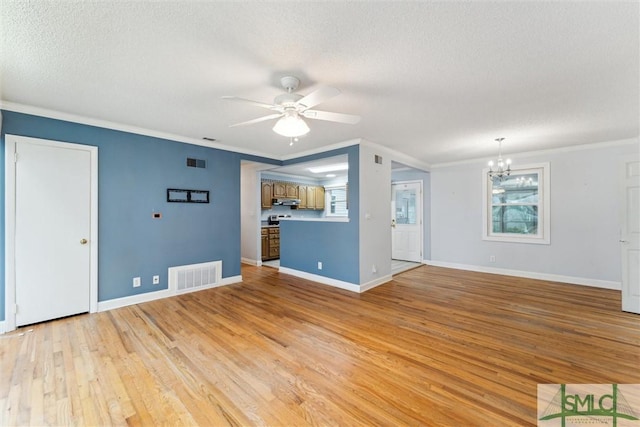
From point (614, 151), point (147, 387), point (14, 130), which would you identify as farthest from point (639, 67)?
point (14, 130)

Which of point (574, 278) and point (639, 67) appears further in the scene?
point (574, 278)

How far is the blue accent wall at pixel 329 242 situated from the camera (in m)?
4.42

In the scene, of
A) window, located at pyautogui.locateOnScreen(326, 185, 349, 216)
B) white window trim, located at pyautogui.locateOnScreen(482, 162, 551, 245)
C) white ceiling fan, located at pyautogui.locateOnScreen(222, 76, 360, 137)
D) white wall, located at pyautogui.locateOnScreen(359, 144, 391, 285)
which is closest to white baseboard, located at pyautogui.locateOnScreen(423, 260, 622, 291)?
white window trim, located at pyautogui.locateOnScreen(482, 162, 551, 245)

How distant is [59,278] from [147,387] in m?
2.34

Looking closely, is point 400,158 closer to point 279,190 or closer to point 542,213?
point 542,213

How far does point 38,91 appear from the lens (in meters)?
2.67

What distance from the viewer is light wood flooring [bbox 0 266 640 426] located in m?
1.78

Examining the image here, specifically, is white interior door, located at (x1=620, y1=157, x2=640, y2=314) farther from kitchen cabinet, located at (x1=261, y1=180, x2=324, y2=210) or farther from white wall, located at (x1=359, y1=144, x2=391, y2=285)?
kitchen cabinet, located at (x1=261, y1=180, x2=324, y2=210)

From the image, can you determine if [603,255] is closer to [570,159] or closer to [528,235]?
[528,235]

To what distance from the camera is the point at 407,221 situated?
7133 millimetres

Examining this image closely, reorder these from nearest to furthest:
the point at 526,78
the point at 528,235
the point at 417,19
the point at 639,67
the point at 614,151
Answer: the point at 417,19 → the point at 639,67 → the point at 526,78 → the point at 614,151 → the point at 528,235

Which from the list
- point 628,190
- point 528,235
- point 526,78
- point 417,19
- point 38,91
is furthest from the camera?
point 528,235

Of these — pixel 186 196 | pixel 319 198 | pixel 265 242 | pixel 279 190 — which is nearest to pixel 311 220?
pixel 186 196

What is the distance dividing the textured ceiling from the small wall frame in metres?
1.15
